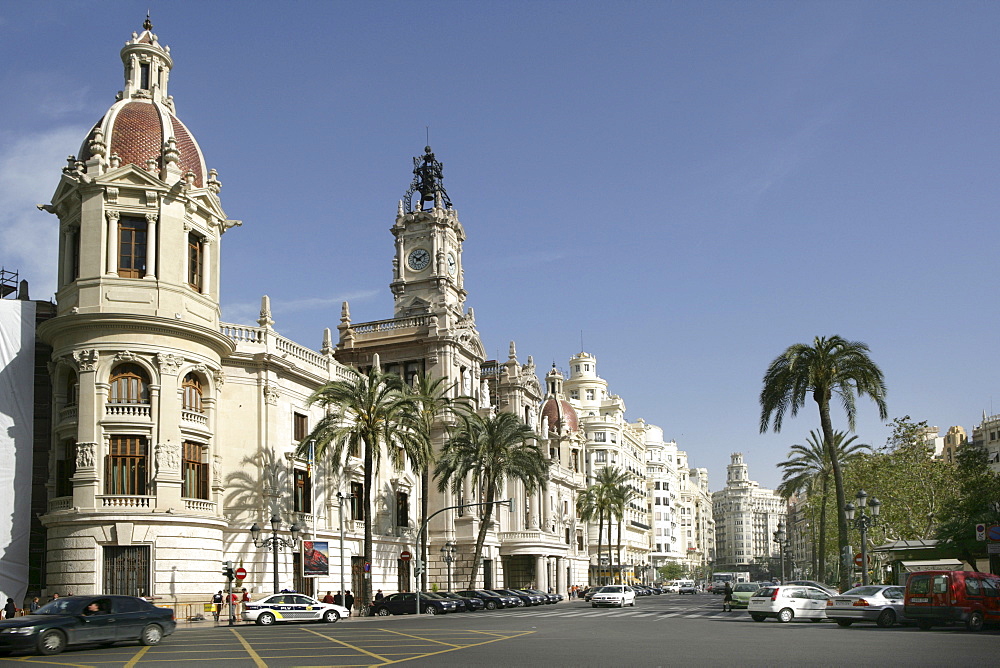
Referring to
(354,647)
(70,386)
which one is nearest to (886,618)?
(354,647)

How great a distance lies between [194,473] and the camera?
143 feet

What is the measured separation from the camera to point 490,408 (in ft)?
251

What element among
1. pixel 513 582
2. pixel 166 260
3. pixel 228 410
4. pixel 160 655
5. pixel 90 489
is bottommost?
pixel 513 582

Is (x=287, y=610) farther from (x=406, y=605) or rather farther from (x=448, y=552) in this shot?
(x=448, y=552)

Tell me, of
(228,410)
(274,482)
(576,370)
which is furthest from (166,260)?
(576,370)

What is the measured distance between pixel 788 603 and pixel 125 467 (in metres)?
26.9

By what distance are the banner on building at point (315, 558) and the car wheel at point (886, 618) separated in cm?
2730

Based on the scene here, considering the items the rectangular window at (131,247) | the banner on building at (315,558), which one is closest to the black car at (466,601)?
the banner on building at (315,558)

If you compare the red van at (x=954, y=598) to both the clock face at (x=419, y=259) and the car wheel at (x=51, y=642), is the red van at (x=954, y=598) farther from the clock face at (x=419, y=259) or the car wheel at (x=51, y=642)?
the clock face at (x=419, y=259)

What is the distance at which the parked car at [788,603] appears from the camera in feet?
125

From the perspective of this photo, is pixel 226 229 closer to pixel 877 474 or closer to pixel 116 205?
pixel 116 205

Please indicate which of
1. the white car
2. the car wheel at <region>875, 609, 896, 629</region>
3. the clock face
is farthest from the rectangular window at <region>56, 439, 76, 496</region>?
the clock face

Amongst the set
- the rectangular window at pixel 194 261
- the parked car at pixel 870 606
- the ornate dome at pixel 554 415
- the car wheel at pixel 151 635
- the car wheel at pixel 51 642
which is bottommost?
the parked car at pixel 870 606

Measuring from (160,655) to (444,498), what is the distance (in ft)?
151
